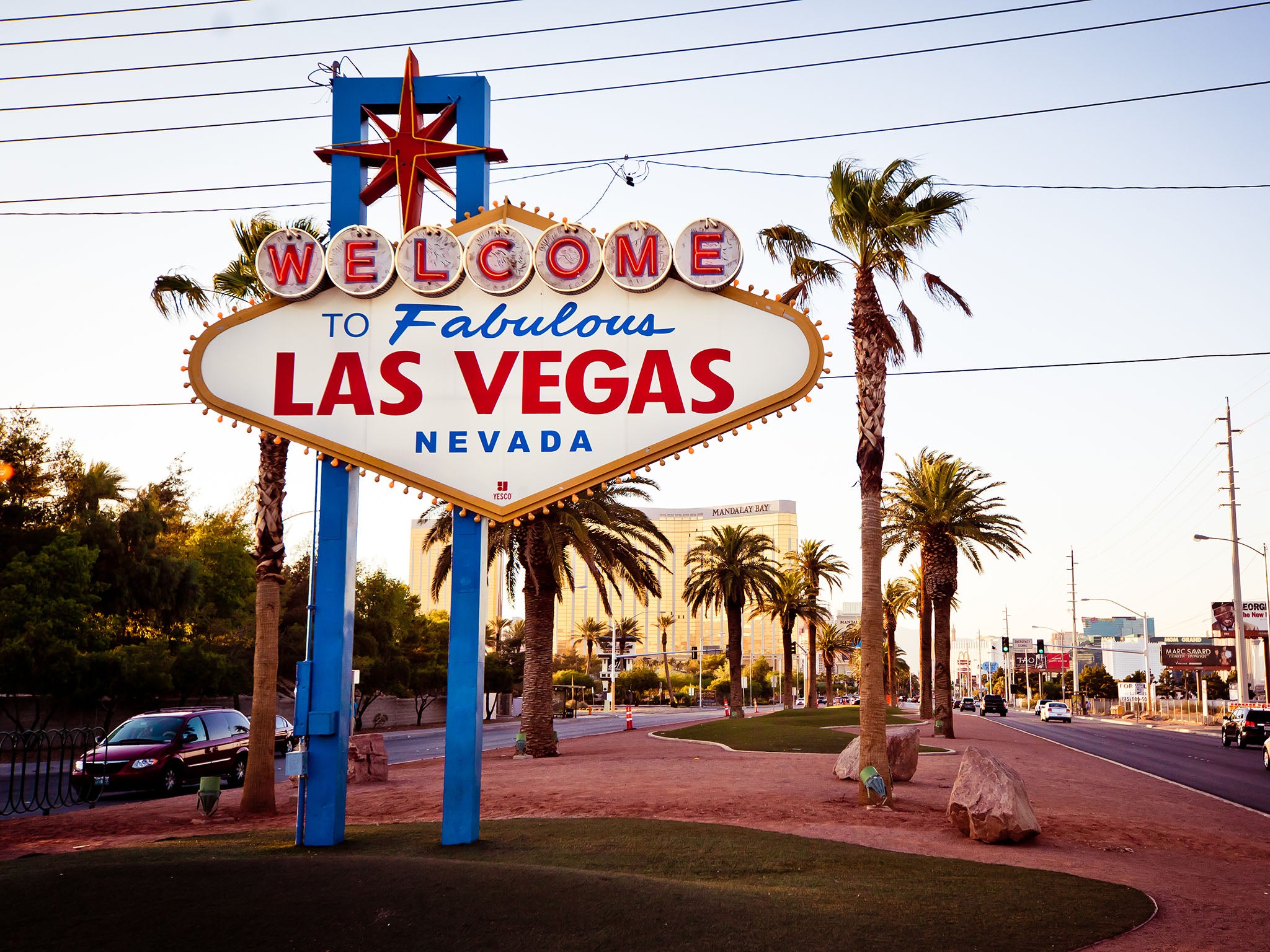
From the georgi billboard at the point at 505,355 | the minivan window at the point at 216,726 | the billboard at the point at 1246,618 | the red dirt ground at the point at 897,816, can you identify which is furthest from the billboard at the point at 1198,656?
the georgi billboard at the point at 505,355

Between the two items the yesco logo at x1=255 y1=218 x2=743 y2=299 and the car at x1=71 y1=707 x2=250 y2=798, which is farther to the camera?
the car at x1=71 y1=707 x2=250 y2=798

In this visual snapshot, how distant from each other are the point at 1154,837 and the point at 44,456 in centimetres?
3740

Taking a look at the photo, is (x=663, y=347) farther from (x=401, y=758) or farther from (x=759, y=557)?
(x=759, y=557)

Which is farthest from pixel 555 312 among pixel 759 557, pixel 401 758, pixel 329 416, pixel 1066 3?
pixel 759 557

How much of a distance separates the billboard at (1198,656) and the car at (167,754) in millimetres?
97136

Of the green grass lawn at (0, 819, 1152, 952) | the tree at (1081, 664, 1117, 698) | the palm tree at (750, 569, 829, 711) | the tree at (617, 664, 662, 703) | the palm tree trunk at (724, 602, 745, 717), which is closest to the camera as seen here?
the green grass lawn at (0, 819, 1152, 952)

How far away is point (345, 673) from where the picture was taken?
1266cm

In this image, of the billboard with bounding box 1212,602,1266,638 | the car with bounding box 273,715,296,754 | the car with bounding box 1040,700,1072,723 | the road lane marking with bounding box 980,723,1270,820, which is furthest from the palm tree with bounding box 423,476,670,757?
the billboard with bounding box 1212,602,1266,638

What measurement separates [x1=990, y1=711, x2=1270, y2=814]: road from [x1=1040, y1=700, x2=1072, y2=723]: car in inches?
267

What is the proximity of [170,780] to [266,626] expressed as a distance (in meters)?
7.86

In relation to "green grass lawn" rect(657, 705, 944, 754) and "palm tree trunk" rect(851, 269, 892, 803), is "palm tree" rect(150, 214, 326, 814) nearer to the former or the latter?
"palm tree trunk" rect(851, 269, 892, 803)

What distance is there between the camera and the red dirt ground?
36.8 ft

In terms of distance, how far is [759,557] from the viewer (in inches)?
2263

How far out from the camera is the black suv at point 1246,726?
142ft
